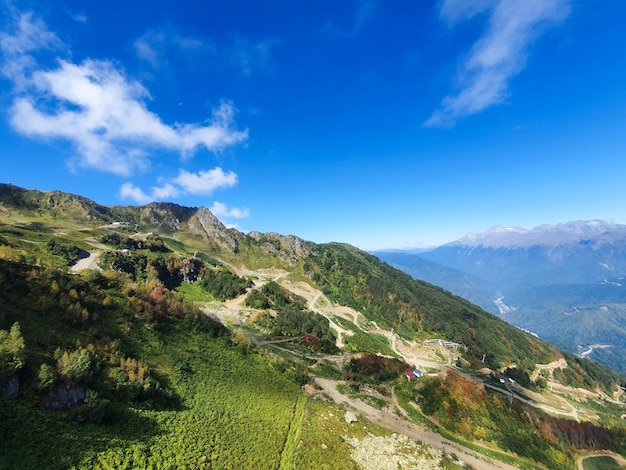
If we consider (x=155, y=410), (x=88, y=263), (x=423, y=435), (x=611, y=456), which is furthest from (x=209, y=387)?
(x=611, y=456)

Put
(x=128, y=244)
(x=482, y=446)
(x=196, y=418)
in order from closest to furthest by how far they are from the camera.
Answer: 1. (x=196, y=418)
2. (x=482, y=446)
3. (x=128, y=244)

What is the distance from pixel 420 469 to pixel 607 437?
66.2m

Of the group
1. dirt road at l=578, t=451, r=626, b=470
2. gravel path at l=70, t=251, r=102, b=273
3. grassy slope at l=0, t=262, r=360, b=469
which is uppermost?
gravel path at l=70, t=251, r=102, b=273

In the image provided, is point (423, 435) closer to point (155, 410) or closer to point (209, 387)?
point (209, 387)

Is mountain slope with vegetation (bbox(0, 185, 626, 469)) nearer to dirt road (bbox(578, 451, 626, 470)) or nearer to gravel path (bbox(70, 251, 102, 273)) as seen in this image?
gravel path (bbox(70, 251, 102, 273))

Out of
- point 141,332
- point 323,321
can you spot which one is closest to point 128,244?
point 323,321

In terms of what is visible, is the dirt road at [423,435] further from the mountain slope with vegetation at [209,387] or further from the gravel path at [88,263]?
the gravel path at [88,263]

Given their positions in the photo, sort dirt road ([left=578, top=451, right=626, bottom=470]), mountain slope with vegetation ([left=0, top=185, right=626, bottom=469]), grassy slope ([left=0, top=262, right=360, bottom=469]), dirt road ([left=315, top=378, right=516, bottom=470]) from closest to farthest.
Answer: grassy slope ([left=0, top=262, right=360, bottom=469]) → mountain slope with vegetation ([left=0, top=185, right=626, bottom=469]) → dirt road ([left=315, top=378, right=516, bottom=470]) → dirt road ([left=578, top=451, right=626, bottom=470])

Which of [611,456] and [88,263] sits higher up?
[88,263]

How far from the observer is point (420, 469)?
38.3m

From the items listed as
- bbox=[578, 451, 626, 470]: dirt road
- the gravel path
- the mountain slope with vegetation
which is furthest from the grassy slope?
bbox=[578, 451, 626, 470]: dirt road

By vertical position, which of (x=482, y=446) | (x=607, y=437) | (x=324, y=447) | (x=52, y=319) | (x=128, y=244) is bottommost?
(x=607, y=437)

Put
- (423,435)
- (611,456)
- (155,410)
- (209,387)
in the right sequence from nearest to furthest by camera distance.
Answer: (155,410) → (209,387) → (423,435) → (611,456)

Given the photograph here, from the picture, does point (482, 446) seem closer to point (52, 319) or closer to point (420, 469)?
point (420, 469)
